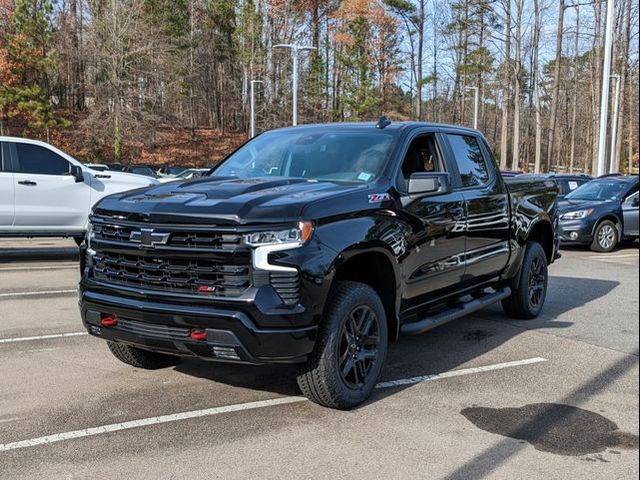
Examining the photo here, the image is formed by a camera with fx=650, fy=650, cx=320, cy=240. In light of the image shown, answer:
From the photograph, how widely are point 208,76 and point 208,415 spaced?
196 ft

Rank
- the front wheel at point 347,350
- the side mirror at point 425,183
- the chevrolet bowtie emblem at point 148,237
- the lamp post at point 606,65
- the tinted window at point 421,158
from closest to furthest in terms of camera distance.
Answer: the chevrolet bowtie emblem at point 148,237 → the front wheel at point 347,350 → the side mirror at point 425,183 → the tinted window at point 421,158 → the lamp post at point 606,65

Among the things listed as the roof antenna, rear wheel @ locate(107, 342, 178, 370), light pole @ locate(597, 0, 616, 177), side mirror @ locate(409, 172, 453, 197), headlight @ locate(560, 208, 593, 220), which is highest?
light pole @ locate(597, 0, 616, 177)

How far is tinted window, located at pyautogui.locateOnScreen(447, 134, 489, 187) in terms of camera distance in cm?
598

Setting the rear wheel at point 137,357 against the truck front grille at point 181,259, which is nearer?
the truck front grille at point 181,259

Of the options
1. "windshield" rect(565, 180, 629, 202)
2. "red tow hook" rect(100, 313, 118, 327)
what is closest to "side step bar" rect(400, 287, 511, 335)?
"red tow hook" rect(100, 313, 118, 327)

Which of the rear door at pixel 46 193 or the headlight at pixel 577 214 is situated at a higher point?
the rear door at pixel 46 193

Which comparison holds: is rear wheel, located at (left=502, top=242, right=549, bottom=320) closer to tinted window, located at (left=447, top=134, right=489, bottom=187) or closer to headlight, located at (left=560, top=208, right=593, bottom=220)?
tinted window, located at (left=447, top=134, right=489, bottom=187)

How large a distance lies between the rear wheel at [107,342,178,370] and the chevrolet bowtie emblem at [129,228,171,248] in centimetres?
132

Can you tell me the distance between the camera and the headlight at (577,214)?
1435 cm

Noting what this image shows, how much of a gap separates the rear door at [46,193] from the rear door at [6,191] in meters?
0.08

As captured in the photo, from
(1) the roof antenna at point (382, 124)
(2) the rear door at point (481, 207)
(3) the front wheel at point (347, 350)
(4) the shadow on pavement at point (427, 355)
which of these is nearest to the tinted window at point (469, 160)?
(2) the rear door at point (481, 207)

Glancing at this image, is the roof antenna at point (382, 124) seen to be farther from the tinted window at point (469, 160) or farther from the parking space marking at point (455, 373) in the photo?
the parking space marking at point (455, 373)

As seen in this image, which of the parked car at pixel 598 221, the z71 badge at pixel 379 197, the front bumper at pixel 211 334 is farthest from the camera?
the parked car at pixel 598 221

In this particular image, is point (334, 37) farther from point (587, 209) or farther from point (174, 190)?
point (174, 190)
